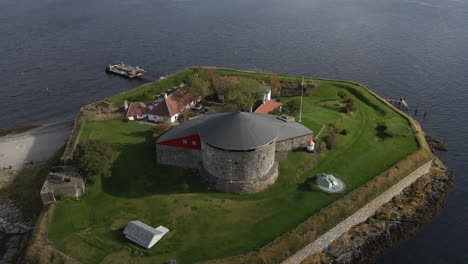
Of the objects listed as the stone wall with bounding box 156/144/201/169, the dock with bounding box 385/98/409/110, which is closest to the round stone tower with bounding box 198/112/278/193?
the stone wall with bounding box 156/144/201/169

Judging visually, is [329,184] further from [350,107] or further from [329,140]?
[350,107]

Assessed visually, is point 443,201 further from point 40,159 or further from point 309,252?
point 40,159

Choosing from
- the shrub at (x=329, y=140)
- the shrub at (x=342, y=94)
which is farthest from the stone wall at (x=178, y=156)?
the shrub at (x=342, y=94)

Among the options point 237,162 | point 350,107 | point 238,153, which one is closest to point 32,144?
point 237,162

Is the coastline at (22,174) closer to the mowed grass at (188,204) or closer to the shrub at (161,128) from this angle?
the mowed grass at (188,204)

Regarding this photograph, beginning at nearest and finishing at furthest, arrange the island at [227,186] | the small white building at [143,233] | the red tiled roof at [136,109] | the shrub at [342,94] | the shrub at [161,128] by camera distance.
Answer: the small white building at [143,233], the island at [227,186], the shrub at [161,128], the red tiled roof at [136,109], the shrub at [342,94]

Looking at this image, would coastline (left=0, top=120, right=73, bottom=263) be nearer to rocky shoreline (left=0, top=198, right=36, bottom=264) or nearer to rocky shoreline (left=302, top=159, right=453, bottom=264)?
rocky shoreline (left=0, top=198, right=36, bottom=264)
